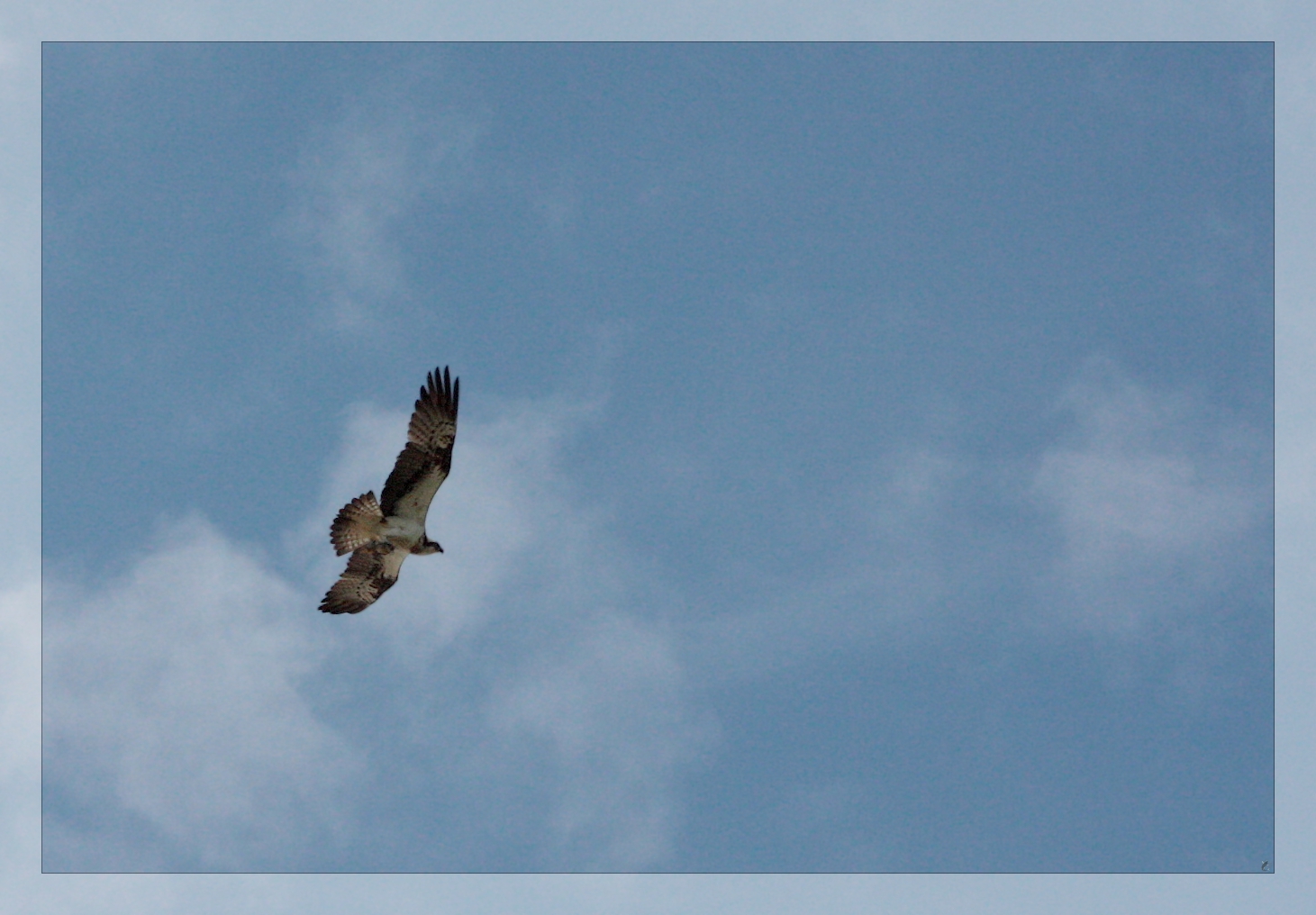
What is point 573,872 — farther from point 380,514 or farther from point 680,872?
point 380,514

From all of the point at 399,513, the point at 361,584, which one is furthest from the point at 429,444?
the point at 361,584

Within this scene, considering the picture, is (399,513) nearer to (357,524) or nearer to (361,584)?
(357,524)

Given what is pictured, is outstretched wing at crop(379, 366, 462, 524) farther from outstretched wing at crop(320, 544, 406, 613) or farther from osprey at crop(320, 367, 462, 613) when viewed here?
outstretched wing at crop(320, 544, 406, 613)

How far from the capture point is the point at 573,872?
19.5m

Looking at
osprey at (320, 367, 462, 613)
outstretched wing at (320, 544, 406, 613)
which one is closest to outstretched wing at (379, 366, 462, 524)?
osprey at (320, 367, 462, 613)

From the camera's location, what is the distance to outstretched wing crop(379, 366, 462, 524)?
2025 centimetres

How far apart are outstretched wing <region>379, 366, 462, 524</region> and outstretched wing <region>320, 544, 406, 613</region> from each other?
158cm

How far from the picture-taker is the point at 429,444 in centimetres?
2033

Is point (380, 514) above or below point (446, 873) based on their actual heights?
above

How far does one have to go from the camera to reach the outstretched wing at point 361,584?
21.7 m

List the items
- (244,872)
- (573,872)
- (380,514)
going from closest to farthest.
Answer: (244,872), (573,872), (380,514)

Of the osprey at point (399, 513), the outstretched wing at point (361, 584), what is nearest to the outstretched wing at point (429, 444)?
the osprey at point (399, 513)

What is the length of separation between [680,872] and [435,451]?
272 inches

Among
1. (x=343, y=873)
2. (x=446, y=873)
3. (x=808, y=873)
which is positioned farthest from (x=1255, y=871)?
(x=343, y=873)
